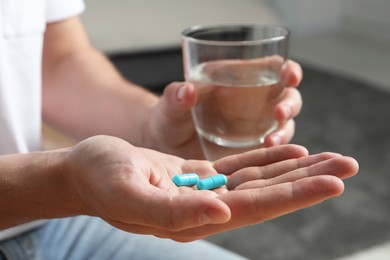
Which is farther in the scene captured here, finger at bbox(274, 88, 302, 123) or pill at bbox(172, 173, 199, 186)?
finger at bbox(274, 88, 302, 123)

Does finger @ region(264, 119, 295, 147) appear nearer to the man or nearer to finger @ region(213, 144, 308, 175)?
the man

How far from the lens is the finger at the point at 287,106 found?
0.83 meters

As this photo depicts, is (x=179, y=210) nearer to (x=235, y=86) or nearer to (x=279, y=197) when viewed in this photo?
(x=279, y=197)

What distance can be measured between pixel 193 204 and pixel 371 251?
1245mm

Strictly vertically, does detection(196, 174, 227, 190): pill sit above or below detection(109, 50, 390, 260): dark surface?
above

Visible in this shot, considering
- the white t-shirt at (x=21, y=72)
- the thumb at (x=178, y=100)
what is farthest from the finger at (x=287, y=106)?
the white t-shirt at (x=21, y=72)

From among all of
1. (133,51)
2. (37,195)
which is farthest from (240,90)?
(133,51)

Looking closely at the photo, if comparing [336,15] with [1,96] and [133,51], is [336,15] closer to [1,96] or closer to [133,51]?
[133,51]

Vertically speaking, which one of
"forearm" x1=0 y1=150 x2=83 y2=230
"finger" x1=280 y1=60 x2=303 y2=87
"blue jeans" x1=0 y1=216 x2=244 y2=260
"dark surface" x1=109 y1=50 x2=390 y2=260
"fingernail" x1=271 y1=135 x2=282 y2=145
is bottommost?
"dark surface" x1=109 y1=50 x2=390 y2=260

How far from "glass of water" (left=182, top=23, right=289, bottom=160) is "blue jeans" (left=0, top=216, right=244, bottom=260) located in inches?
5.4

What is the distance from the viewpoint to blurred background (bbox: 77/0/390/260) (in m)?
1.73

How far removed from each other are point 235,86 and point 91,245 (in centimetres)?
30

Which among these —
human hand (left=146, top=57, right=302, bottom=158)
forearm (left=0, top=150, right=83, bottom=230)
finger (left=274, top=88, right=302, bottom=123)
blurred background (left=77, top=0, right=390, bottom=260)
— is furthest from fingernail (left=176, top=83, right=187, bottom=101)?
blurred background (left=77, top=0, right=390, bottom=260)

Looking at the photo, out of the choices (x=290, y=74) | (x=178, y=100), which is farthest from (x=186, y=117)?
(x=290, y=74)
